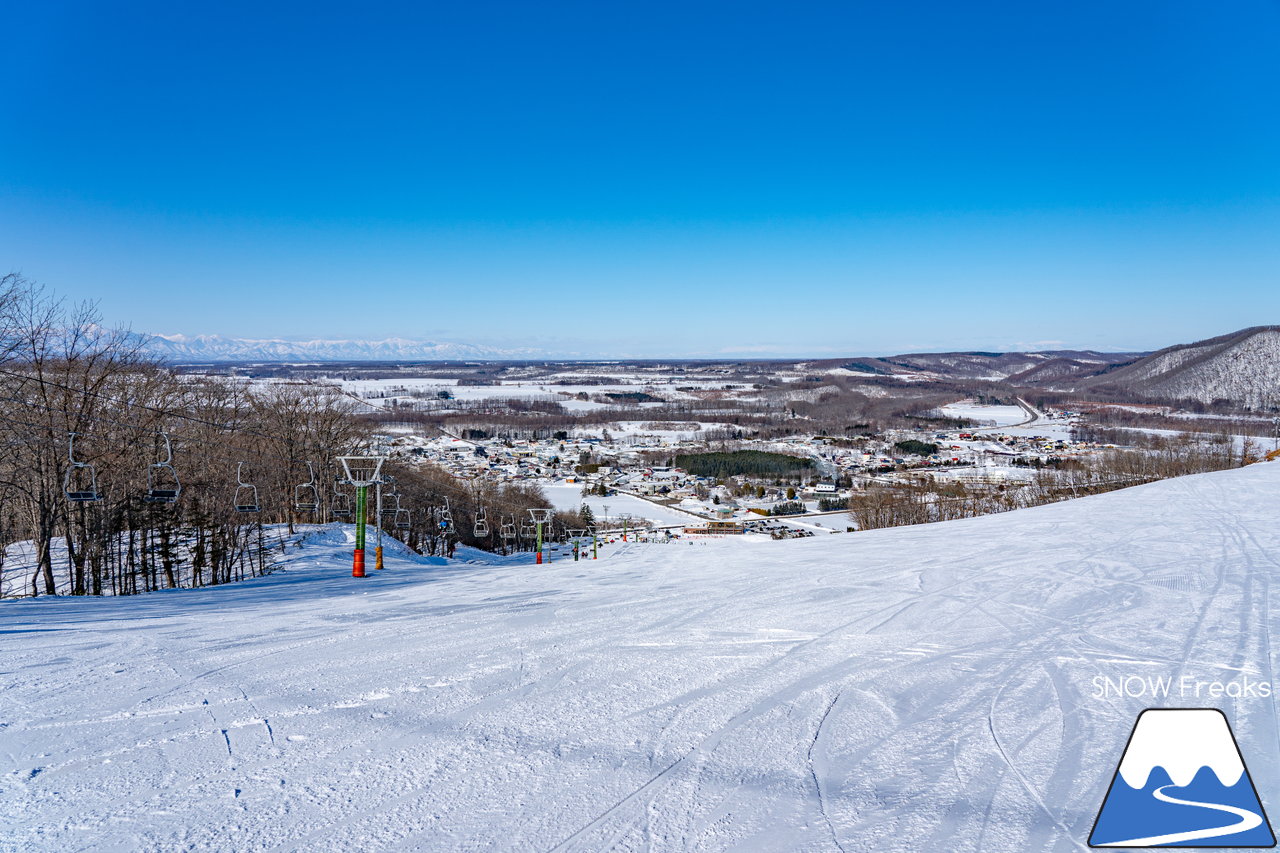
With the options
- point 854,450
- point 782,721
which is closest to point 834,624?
point 782,721

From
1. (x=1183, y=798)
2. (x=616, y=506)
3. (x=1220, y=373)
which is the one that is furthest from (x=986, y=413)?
(x=1183, y=798)

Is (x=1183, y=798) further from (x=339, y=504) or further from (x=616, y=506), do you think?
(x=616, y=506)

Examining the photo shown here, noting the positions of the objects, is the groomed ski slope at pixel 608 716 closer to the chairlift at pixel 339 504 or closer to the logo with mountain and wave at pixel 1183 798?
the logo with mountain and wave at pixel 1183 798

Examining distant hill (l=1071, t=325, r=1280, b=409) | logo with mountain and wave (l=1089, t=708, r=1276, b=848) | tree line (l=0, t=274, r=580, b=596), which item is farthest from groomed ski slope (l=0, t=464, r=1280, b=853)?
distant hill (l=1071, t=325, r=1280, b=409)

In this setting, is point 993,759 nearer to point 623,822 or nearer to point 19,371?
point 623,822

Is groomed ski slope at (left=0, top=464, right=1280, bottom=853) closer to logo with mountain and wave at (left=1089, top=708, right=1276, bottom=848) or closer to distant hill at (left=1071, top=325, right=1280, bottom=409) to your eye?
logo with mountain and wave at (left=1089, top=708, right=1276, bottom=848)

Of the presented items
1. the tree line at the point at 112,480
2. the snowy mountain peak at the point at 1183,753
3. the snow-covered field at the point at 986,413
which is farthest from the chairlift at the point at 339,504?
the snow-covered field at the point at 986,413

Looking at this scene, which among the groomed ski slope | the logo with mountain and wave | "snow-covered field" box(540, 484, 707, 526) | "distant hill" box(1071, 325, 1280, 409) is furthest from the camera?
"distant hill" box(1071, 325, 1280, 409)

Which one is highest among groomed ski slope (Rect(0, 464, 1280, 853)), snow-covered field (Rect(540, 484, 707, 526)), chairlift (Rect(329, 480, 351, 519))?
groomed ski slope (Rect(0, 464, 1280, 853))
